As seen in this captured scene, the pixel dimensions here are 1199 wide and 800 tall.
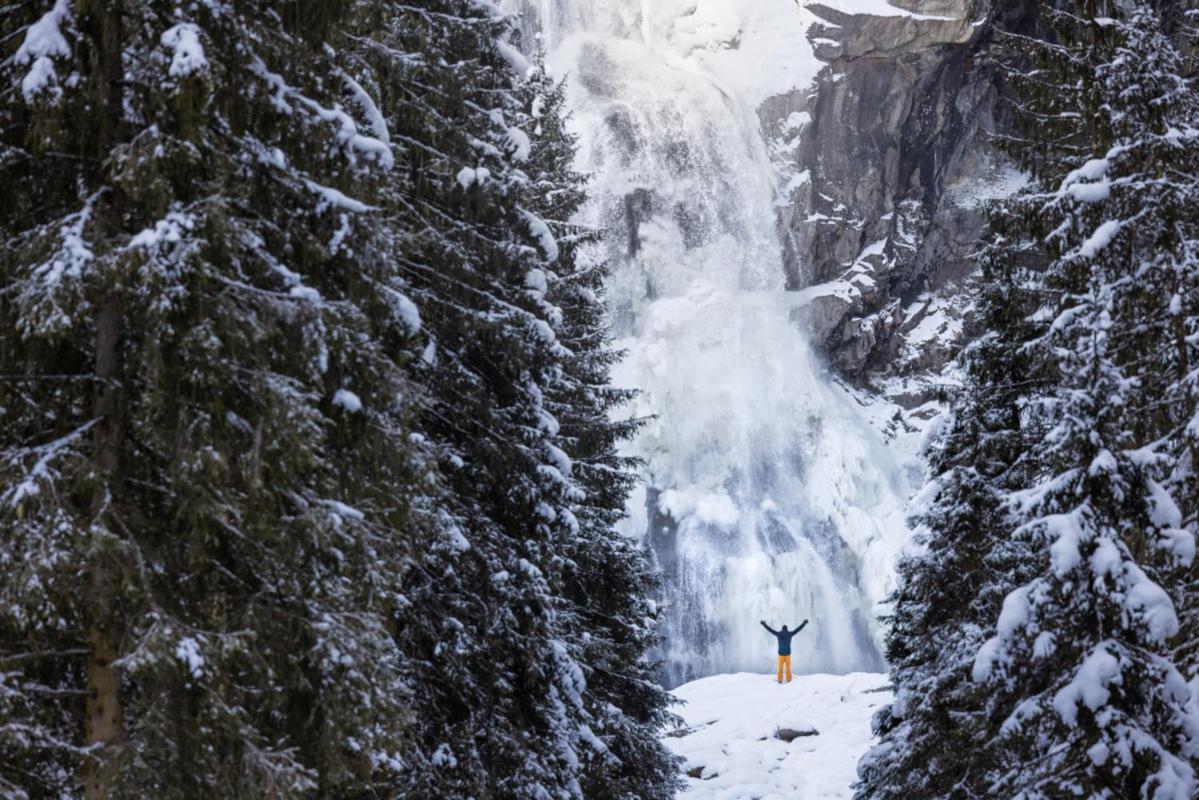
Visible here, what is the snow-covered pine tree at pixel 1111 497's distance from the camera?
704 cm

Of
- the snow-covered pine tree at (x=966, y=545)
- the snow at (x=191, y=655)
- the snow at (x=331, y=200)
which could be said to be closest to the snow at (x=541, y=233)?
the snow-covered pine tree at (x=966, y=545)

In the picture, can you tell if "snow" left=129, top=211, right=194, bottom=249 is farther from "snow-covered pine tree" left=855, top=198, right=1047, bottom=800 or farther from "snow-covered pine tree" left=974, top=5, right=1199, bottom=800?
"snow-covered pine tree" left=855, top=198, right=1047, bottom=800

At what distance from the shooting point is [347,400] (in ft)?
17.6

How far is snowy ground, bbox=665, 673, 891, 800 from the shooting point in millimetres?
19453

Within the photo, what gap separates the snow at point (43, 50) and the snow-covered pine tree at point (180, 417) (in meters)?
0.01

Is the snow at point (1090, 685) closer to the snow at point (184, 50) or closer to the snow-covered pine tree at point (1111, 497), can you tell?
the snow-covered pine tree at point (1111, 497)

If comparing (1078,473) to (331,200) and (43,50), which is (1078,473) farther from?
(43,50)

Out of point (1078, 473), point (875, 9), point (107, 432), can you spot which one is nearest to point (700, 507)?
point (875, 9)

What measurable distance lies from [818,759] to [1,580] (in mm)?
18881

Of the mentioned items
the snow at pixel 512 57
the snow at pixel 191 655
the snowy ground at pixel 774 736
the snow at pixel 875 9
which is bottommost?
the snowy ground at pixel 774 736

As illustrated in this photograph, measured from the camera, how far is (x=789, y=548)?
113ft

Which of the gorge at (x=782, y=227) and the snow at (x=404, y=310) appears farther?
the gorge at (x=782, y=227)

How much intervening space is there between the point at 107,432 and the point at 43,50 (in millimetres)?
1747

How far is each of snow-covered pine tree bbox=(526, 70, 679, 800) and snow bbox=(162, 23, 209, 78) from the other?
7630mm
